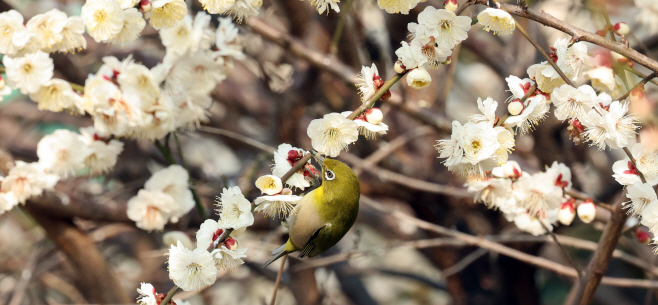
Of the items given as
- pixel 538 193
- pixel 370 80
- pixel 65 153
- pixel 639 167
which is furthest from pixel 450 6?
pixel 65 153

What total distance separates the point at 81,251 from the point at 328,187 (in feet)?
3.05

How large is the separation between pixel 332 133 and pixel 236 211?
18cm

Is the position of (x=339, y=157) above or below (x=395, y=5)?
below

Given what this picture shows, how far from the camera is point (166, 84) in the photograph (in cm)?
109

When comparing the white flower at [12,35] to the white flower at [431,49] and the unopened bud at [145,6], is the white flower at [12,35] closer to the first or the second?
the unopened bud at [145,6]

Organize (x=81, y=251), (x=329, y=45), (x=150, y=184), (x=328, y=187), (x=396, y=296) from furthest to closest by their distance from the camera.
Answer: (x=396, y=296)
(x=329, y=45)
(x=81, y=251)
(x=150, y=184)
(x=328, y=187)

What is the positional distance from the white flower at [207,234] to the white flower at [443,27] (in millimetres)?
403

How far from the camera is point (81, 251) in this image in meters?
1.41

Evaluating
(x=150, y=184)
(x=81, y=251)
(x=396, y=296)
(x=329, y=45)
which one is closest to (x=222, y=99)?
(x=329, y=45)

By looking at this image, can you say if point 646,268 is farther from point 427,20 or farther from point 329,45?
point 329,45

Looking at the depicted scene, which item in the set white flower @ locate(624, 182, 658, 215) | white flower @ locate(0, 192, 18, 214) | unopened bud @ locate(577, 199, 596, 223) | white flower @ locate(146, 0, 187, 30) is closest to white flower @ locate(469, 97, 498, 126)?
white flower @ locate(624, 182, 658, 215)

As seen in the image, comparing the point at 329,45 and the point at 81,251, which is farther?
the point at 329,45

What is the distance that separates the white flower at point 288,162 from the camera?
744mm

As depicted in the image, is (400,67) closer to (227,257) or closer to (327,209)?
(327,209)
